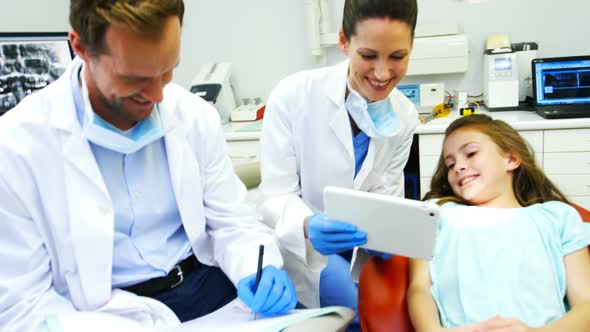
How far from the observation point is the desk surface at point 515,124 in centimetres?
219

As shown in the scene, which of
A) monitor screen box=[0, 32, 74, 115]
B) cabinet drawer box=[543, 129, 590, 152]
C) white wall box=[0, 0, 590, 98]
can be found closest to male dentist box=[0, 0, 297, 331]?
monitor screen box=[0, 32, 74, 115]

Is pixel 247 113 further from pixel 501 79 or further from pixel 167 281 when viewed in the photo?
pixel 167 281

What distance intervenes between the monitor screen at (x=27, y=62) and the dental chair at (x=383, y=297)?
67.8 inches

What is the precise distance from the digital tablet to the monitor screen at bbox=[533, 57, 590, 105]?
5.85 ft

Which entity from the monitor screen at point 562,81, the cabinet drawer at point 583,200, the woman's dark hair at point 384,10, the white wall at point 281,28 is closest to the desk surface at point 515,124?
the monitor screen at point 562,81

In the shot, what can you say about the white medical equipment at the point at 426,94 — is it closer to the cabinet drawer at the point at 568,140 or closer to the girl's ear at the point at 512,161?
the cabinet drawer at the point at 568,140

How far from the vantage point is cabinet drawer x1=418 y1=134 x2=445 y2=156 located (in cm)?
234

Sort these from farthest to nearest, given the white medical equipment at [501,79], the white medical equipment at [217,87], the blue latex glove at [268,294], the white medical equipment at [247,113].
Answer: the white medical equipment at [247,113] → the white medical equipment at [217,87] → the white medical equipment at [501,79] → the blue latex glove at [268,294]

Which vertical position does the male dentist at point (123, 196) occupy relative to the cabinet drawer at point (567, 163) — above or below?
above

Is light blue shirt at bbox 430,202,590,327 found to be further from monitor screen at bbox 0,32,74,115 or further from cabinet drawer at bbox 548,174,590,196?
monitor screen at bbox 0,32,74,115

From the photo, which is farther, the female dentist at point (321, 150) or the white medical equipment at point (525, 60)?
the white medical equipment at point (525, 60)

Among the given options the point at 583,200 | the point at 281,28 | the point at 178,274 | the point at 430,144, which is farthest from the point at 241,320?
the point at 281,28

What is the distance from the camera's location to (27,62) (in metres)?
2.04

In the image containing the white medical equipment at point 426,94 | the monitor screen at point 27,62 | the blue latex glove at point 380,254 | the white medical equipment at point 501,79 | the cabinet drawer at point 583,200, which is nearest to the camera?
the blue latex glove at point 380,254
